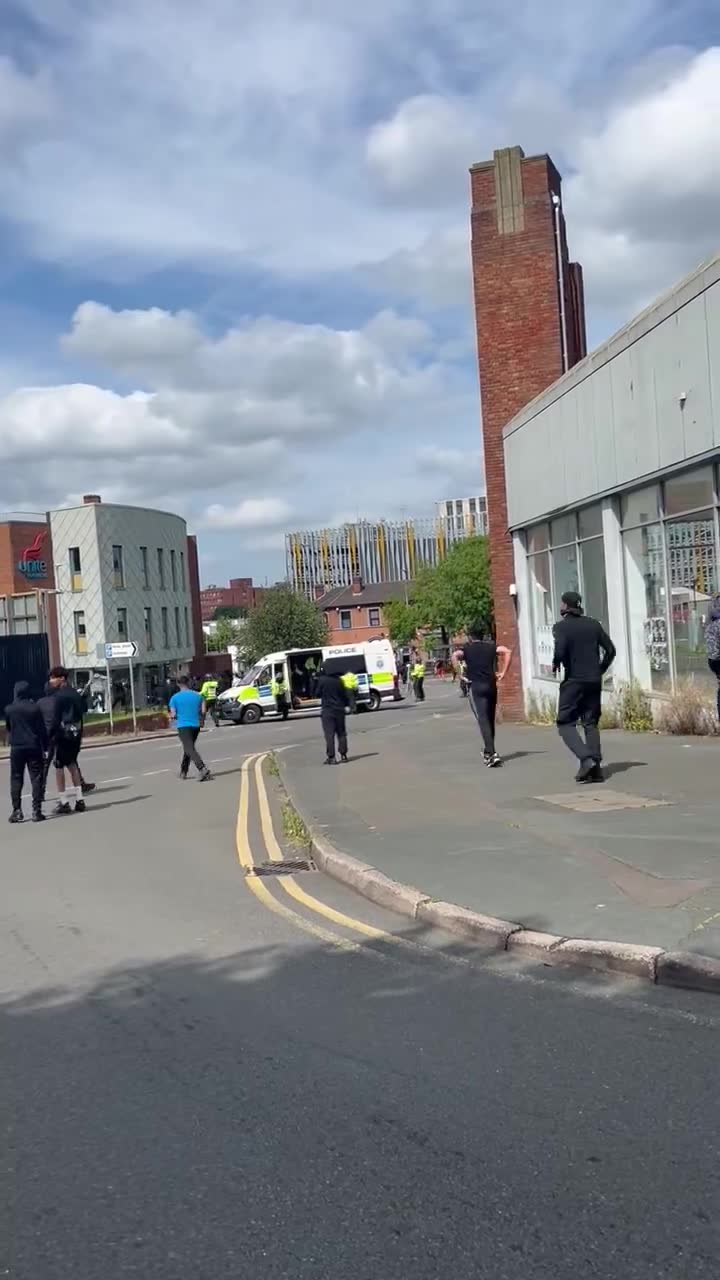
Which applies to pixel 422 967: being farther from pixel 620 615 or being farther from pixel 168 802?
pixel 620 615

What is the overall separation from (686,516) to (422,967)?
35.3ft

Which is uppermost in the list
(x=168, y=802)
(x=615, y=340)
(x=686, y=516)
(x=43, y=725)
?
(x=615, y=340)

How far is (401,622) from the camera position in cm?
10112

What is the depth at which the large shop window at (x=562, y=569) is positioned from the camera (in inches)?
753

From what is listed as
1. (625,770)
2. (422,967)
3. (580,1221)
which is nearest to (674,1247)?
(580,1221)

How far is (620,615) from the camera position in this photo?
18141 mm

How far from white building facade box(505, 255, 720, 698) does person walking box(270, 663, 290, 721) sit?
18.7 meters

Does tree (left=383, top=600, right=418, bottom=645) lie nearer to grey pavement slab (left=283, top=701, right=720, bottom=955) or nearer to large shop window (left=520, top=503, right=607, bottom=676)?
large shop window (left=520, top=503, right=607, bottom=676)

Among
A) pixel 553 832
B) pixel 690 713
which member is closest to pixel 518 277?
pixel 690 713

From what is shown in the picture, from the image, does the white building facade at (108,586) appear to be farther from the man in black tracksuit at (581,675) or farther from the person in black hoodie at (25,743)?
the man in black tracksuit at (581,675)

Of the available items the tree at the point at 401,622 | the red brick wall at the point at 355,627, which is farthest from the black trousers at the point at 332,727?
the red brick wall at the point at 355,627

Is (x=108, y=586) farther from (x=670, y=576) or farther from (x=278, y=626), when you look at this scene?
(x=670, y=576)

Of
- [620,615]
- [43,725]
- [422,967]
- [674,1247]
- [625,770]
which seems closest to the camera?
[674,1247]

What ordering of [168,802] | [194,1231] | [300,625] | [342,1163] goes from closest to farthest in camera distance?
[194,1231] < [342,1163] < [168,802] < [300,625]
